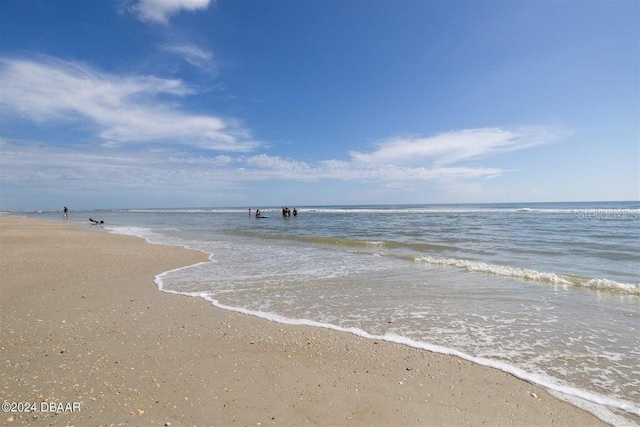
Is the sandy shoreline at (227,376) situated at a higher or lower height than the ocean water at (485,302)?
higher

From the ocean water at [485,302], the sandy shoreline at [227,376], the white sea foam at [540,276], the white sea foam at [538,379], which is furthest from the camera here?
the white sea foam at [540,276]

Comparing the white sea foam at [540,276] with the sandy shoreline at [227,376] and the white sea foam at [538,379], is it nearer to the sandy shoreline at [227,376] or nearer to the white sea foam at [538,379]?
the white sea foam at [538,379]

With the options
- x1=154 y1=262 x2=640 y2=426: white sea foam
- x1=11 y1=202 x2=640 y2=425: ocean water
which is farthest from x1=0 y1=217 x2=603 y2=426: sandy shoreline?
x1=11 y1=202 x2=640 y2=425: ocean water

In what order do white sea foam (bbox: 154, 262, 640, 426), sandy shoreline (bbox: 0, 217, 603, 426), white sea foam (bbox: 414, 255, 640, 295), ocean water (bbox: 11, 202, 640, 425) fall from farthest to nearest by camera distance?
white sea foam (bbox: 414, 255, 640, 295) < ocean water (bbox: 11, 202, 640, 425) < white sea foam (bbox: 154, 262, 640, 426) < sandy shoreline (bbox: 0, 217, 603, 426)

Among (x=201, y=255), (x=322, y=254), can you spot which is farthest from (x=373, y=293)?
(x=201, y=255)

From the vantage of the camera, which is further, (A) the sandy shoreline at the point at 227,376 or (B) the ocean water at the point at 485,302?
(B) the ocean water at the point at 485,302

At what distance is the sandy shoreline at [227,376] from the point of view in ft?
10.2

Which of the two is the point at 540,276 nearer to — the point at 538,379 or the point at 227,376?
the point at 538,379

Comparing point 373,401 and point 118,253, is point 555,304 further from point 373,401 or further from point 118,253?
point 118,253

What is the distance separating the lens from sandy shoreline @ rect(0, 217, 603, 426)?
312 centimetres

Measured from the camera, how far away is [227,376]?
378cm

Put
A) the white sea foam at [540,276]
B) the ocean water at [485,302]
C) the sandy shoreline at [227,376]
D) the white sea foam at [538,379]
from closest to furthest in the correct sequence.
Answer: the sandy shoreline at [227,376] < the white sea foam at [538,379] < the ocean water at [485,302] < the white sea foam at [540,276]

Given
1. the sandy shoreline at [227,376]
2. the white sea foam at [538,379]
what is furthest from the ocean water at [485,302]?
the sandy shoreline at [227,376]

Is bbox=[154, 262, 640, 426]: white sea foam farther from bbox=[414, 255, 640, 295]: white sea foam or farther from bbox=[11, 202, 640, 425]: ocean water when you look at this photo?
bbox=[414, 255, 640, 295]: white sea foam
